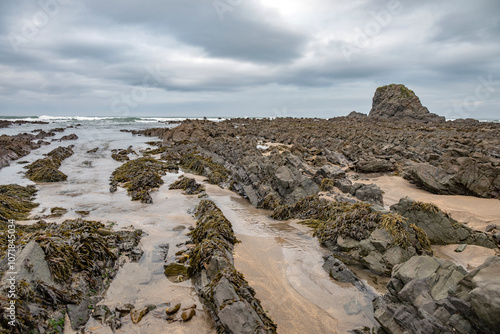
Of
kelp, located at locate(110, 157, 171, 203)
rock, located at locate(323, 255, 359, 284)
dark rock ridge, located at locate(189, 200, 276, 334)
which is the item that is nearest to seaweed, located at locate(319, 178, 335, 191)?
rock, located at locate(323, 255, 359, 284)

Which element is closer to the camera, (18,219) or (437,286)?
(437,286)

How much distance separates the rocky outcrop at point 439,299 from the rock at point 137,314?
3.36 metres

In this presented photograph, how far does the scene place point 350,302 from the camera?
4.25m

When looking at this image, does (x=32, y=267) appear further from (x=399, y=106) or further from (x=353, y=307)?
(x=399, y=106)

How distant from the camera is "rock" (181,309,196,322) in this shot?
363cm

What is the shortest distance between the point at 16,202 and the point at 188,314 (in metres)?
7.97

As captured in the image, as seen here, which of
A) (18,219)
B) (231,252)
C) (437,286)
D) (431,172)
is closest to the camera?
(437,286)

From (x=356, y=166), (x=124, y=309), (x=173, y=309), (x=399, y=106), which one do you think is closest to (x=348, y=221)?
(x=173, y=309)

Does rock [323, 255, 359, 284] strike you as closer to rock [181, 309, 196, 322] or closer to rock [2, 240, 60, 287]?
rock [181, 309, 196, 322]

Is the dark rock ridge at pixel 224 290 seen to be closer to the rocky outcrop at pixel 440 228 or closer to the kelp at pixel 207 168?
the rocky outcrop at pixel 440 228

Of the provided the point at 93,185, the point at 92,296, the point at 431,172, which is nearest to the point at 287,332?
the point at 92,296

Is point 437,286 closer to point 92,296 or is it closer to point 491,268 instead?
point 491,268

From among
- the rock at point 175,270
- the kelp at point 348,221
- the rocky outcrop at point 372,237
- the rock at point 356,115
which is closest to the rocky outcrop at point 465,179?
the kelp at point 348,221

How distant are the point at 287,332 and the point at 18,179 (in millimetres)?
14353
